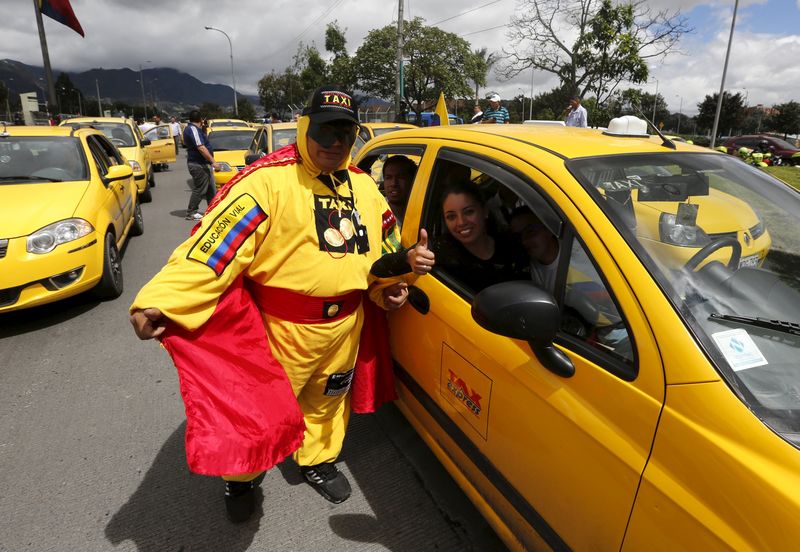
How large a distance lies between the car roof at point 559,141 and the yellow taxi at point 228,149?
21.6 ft

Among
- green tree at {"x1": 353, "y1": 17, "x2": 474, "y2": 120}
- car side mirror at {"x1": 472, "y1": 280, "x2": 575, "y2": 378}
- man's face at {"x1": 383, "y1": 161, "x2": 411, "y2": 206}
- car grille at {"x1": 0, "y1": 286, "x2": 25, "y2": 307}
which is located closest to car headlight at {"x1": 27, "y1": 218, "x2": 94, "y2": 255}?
car grille at {"x1": 0, "y1": 286, "x2": 25, "y2": 307}

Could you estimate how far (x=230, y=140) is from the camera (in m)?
10.3

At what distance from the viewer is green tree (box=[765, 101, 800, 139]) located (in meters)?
47.6

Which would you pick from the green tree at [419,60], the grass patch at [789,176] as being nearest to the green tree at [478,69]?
the green tree at [419,60]

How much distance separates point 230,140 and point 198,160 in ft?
8.98

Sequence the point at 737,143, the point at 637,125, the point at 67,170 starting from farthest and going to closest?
the point at 737,143 < the point at 67,170 < the point at 637,125

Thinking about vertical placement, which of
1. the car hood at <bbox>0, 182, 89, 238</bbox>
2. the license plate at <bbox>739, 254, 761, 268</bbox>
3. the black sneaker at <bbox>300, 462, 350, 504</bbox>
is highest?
the license plate at <bbox>739, 254, 761, 268</bbox>

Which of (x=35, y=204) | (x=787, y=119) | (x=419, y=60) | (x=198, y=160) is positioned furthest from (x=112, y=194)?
(x=787, y=119)

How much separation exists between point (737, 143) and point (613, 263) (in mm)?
30028

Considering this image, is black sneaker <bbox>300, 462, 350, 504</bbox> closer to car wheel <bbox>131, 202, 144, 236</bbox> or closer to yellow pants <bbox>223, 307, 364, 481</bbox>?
yellow pants <bbox>223, 307, 364, 481</bbox>

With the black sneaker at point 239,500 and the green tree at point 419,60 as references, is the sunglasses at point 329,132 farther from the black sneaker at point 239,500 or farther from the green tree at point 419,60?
the green tree at point 419,60

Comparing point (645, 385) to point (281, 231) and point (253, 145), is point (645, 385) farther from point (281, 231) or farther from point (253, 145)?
point (253, 145)

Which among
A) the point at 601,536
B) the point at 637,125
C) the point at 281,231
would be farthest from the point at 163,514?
the point at 637,125

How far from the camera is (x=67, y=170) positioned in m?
4.84
